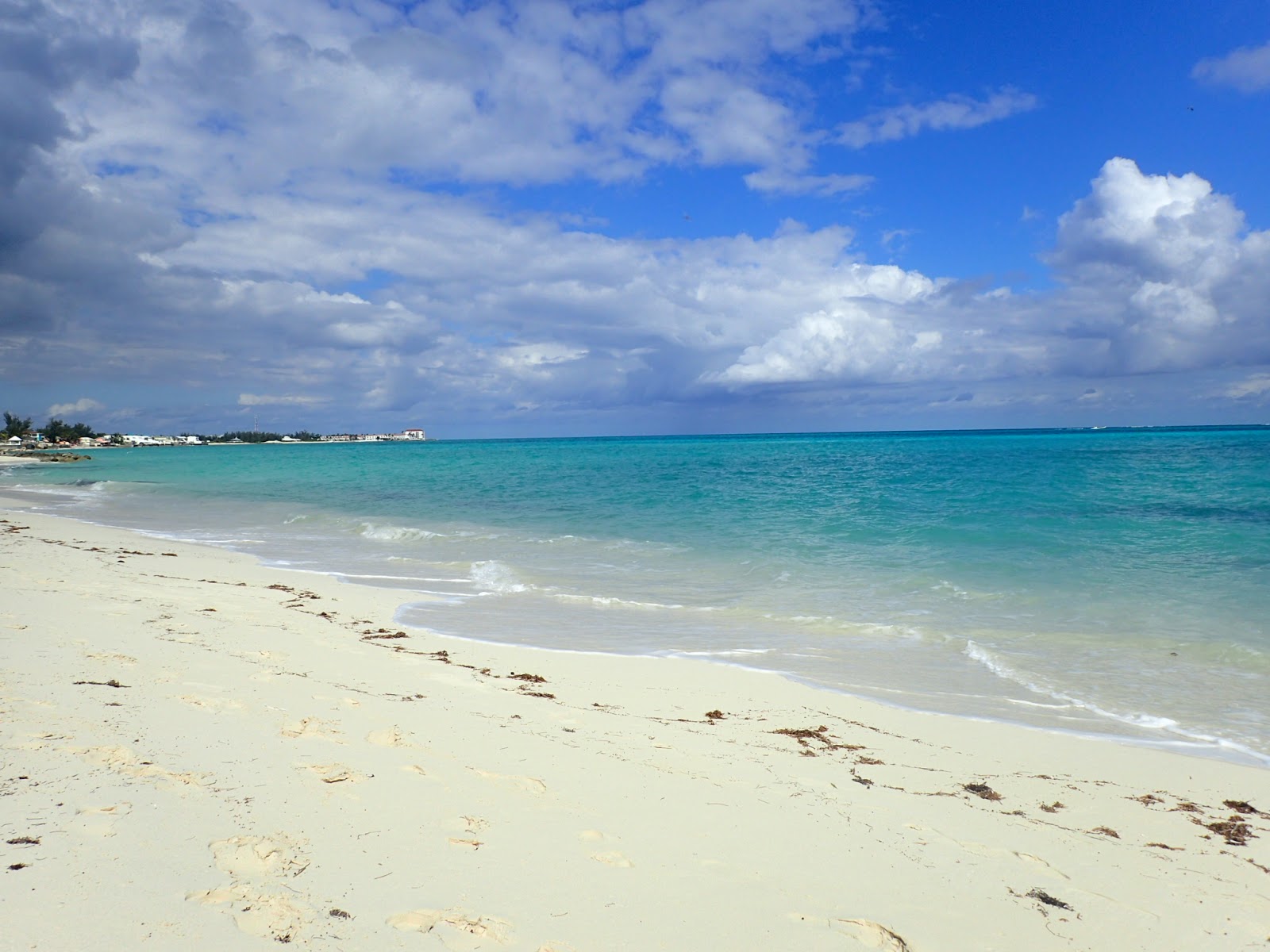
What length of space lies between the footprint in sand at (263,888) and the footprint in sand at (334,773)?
0.79 meters

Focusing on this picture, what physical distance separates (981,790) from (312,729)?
5.37 metres

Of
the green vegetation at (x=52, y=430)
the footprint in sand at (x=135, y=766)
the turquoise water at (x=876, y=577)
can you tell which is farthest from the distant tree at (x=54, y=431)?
the footprint in sand at (x=135, y=766)

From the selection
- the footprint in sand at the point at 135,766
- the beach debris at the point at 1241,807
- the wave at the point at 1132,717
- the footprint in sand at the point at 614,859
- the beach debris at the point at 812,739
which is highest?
the footprint in sand at the point at 135,766

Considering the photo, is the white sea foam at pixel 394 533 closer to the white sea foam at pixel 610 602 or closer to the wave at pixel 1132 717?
the white sea foam at pixel 610 602

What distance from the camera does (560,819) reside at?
15.0 ft

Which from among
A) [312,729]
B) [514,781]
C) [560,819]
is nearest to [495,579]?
[312,729]

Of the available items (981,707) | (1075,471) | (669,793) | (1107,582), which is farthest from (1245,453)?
(669,793)

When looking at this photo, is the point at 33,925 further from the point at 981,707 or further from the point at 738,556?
the point at 738,556

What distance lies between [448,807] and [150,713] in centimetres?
288

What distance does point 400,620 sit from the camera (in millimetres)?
11500

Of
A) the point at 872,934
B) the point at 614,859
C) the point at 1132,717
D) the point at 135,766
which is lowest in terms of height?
the point at 1132,717

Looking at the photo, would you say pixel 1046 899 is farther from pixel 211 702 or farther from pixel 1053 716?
pixel 211 702

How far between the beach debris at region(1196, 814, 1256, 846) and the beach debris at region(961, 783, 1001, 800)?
1.41 metres

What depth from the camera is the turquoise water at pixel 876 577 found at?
900 centimetres
